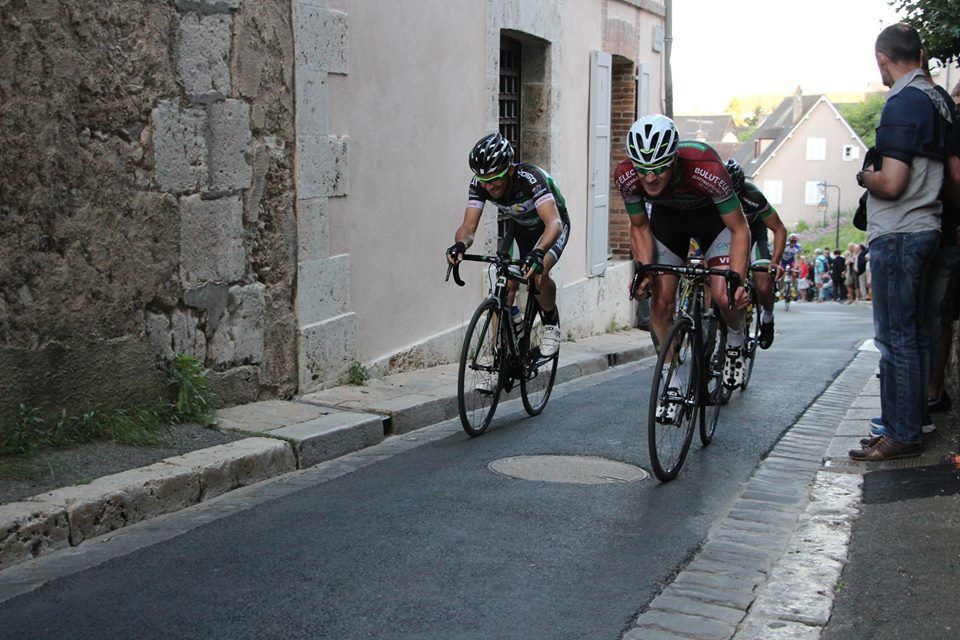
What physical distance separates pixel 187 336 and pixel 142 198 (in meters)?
0.89

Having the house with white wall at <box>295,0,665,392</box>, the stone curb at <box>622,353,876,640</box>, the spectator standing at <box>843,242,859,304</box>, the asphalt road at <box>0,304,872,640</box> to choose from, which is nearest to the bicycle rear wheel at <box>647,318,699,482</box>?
the asphalt road at <box>0,304,872,640</box>

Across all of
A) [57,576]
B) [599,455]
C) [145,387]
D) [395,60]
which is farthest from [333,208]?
[57,576]

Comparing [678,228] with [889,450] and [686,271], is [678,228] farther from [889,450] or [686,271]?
[889,450]

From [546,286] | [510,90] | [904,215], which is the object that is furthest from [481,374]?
[510,90]

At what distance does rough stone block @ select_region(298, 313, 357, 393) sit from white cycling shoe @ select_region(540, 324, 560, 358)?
1424mm

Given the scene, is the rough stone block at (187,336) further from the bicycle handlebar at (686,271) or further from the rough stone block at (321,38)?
the bicycle handlebar at (686,271)

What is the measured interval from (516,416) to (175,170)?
287cm

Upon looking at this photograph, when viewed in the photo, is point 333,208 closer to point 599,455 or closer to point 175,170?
point 175,170

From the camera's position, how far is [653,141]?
584 centimetres

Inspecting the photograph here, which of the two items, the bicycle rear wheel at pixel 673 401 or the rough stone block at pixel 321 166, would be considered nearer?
the bicycle rear wheel at pixel 673 401

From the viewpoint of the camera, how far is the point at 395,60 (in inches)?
351

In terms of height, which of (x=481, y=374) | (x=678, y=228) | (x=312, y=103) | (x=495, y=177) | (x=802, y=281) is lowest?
(x=802, y=281)

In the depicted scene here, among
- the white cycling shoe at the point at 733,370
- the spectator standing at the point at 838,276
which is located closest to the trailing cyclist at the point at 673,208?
the white cycling shoe at the point at 733,370

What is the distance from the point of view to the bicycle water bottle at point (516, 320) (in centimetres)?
745
